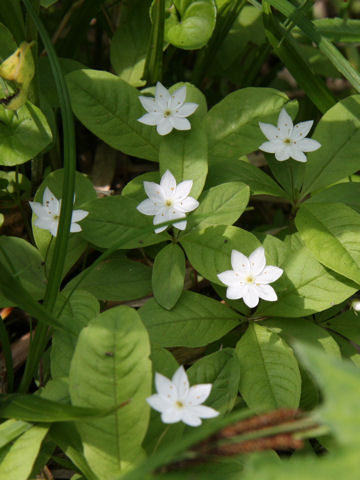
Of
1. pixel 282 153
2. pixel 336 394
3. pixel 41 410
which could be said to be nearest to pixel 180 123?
pixel 282 153

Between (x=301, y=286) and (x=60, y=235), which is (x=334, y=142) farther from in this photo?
(x=60, y=235)

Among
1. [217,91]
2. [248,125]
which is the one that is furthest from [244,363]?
[217,91]

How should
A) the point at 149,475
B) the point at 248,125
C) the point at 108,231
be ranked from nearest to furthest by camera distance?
the point at 149,475, the point at 108,231, the point at 248,125

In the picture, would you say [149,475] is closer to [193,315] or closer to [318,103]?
[193,315]

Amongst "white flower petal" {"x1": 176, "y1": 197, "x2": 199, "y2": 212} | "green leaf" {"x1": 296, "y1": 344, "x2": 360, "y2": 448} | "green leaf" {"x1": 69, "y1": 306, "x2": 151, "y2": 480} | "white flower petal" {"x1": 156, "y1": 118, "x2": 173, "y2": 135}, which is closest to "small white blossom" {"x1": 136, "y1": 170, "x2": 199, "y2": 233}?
"white flower petal" {"x1": 176, "y1": 197, "x2": 199, "y2": 212}

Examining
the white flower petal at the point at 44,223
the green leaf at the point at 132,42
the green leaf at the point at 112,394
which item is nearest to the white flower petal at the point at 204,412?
the green leaf at the point at 112,394

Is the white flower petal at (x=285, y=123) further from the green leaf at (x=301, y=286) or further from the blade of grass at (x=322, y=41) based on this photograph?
the green leaf at (x=301, y=286)
